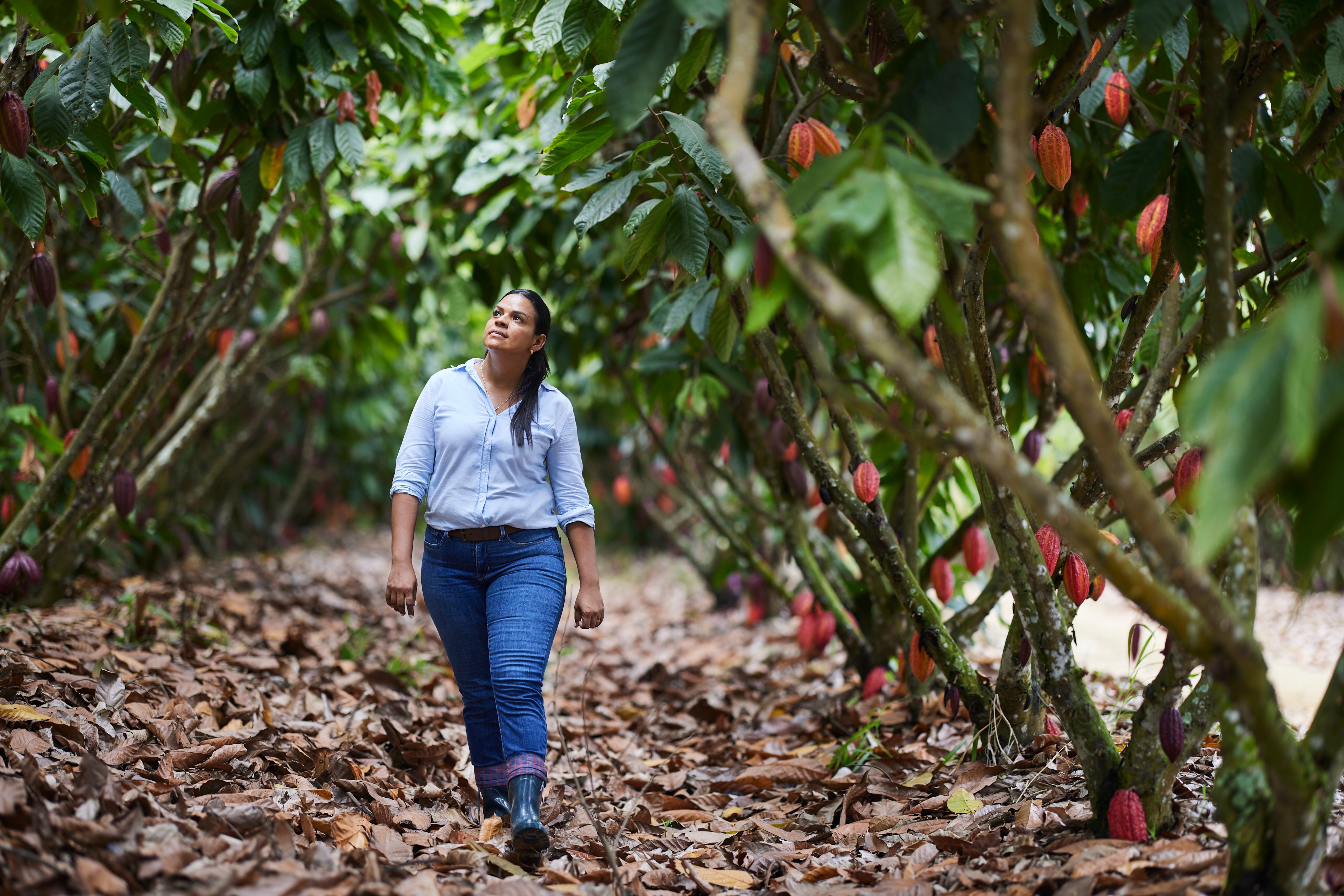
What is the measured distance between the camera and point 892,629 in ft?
9.37

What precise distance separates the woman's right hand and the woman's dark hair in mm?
321

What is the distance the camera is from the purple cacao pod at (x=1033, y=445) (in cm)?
251

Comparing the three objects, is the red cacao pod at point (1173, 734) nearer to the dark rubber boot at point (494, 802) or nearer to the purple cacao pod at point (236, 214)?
the dark rubber boot at point (494, 802)

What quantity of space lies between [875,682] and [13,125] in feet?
7.74

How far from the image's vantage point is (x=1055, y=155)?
169 cm

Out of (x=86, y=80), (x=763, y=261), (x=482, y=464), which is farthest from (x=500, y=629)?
(x=86, y=80)

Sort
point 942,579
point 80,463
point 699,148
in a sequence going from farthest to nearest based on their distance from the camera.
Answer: point 80,463 → point 942,579 → point 699,148

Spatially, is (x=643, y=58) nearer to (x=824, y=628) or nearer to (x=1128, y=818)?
(x=1128, y=818)

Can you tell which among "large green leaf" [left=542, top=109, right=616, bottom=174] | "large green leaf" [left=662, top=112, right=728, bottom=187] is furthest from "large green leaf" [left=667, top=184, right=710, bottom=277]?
"large green leaf" [left=542, top=109, right=616, bottom=174]

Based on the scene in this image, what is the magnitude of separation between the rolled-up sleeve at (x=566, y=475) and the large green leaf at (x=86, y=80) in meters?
1.08

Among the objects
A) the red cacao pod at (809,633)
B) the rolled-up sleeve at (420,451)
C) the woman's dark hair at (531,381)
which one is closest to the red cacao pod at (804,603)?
the red cacao pod at (809,633)

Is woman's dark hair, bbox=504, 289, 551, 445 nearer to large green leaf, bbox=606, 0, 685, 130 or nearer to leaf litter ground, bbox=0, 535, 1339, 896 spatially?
leaf litter ground, bbox=0, 535, 1339, 896

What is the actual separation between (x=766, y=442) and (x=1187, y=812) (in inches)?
70.8

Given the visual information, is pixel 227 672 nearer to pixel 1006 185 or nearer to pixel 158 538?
pixel 158 538
